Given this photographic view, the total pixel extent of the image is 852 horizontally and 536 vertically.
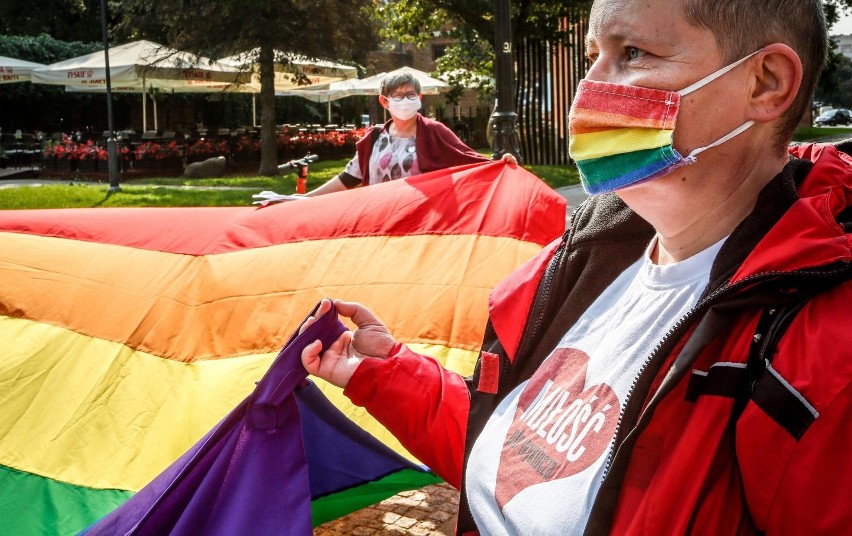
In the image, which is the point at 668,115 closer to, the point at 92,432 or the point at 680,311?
the point at 680,311

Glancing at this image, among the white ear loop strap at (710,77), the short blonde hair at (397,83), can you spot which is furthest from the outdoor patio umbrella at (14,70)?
the white ear loop strap at (710,77)

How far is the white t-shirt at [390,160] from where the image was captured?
6.16m

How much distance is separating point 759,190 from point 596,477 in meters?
0.53

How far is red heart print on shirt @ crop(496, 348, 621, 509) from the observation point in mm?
1558

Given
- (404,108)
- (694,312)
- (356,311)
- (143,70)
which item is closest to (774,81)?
(694,312)

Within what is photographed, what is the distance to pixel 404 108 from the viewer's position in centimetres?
651

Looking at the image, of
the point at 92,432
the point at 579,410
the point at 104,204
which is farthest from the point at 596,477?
the point at 104,204

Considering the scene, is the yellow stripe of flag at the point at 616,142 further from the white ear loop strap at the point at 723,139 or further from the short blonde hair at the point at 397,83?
the short blonde hair at the point at 397,83

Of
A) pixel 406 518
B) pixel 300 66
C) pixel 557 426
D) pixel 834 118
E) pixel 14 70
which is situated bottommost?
pixel 406 518

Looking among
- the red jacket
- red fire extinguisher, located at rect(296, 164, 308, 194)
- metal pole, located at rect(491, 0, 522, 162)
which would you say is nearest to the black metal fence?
metal pole, located at rect(491, 0, 522, 162)

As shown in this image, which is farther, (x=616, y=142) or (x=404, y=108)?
(x=404, y=108)

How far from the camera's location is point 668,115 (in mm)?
1489

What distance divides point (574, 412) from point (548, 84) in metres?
19.7

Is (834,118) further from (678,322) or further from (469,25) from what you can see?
(678,322)
